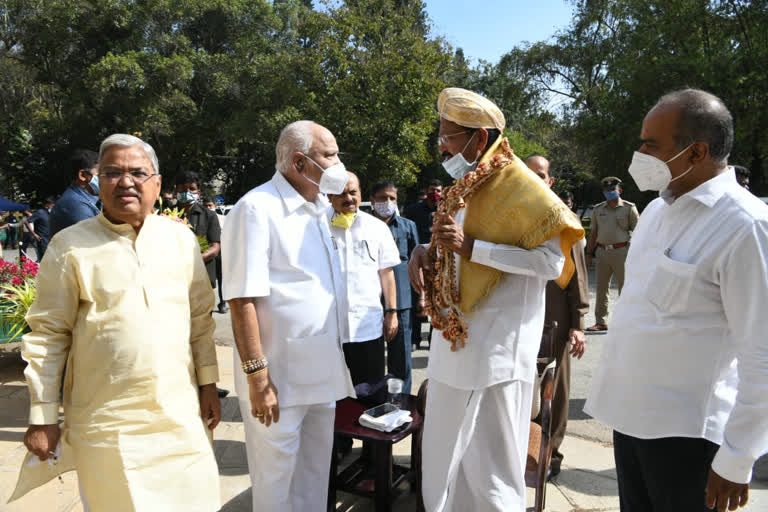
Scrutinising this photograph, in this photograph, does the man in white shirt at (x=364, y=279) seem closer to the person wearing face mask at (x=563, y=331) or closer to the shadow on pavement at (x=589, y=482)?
the person wearing face mask at (x=563, y=331)

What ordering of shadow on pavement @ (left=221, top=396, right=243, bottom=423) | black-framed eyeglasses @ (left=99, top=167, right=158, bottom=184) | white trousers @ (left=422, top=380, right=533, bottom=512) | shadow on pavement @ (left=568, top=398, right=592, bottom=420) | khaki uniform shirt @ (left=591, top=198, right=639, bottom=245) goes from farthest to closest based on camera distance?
khaki uniform shirt @ (left=591, top=198, right=639, bottom=245)
shadow on pavement @ (left=568, top=398, right=592, bottom=420)
shadow on pavement @ (left=221, top=396, right=243, bottom=423)
white trousers @ (left=422, top=380, right=533, bottom=512)
black-framed eyeglasses @ (left=99, top=167, right=158, bottom=184)

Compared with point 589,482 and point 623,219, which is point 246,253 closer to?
point 589,482

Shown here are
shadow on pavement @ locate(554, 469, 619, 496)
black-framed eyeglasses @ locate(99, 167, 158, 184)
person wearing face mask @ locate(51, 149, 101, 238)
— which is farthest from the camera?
person wearing face mask @ locate(51, 149, 101, 238)

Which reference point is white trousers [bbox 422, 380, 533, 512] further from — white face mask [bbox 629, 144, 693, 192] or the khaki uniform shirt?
the khaki uniform shirt

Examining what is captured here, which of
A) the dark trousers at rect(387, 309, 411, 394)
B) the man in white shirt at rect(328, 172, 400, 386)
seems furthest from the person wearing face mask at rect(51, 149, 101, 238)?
the dark trousers at rect(387, 309, 411, 394)

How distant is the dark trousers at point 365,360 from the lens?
349 centimetres

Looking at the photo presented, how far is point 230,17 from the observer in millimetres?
22938

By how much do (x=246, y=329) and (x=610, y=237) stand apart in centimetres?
709

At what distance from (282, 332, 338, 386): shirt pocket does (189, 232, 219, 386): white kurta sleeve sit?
321 mm

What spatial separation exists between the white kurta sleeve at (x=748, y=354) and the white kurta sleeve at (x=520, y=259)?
0.65 metres

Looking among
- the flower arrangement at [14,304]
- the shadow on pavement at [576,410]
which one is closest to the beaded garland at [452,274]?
the shadow on pavement at [576,410]

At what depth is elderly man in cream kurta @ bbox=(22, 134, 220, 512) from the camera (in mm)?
1988

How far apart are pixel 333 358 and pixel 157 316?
0.82 meters

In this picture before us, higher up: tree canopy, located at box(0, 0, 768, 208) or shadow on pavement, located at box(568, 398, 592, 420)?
tree canopy, located at box(0, 0, 768, 208)
